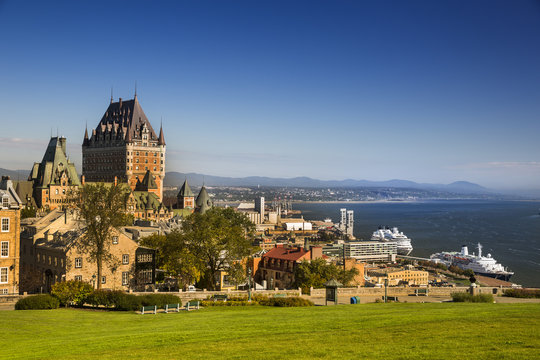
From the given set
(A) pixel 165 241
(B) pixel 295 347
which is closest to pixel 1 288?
(A) pixel 165 241

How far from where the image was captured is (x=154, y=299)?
37.1 m

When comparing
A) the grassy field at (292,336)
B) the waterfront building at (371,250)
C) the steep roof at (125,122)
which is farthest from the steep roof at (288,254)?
the waterfront building at (371,250)

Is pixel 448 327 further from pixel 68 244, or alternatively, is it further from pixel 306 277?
pixel 68 244

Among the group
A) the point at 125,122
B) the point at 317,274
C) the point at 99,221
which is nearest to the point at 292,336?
the point at 99,221

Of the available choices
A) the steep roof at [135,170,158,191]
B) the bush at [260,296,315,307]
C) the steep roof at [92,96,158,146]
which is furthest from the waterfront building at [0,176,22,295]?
the steep roof at [92,96,158,146]

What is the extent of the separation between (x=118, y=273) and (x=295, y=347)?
36.7m

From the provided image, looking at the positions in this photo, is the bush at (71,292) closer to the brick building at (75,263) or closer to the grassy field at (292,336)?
the grassy field at (292,336)

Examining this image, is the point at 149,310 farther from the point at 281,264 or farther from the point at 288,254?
the point at 288,254

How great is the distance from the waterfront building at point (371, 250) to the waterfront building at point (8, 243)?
147813mm

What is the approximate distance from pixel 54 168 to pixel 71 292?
103267 millimetres

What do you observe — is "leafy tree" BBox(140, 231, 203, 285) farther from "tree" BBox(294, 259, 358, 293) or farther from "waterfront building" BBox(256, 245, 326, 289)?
"waterfront building" BBox(256, 245, 326, 289)

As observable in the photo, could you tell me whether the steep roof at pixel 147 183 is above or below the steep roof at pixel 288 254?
above

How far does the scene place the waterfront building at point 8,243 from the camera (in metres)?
49.9

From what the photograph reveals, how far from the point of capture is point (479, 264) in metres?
146
